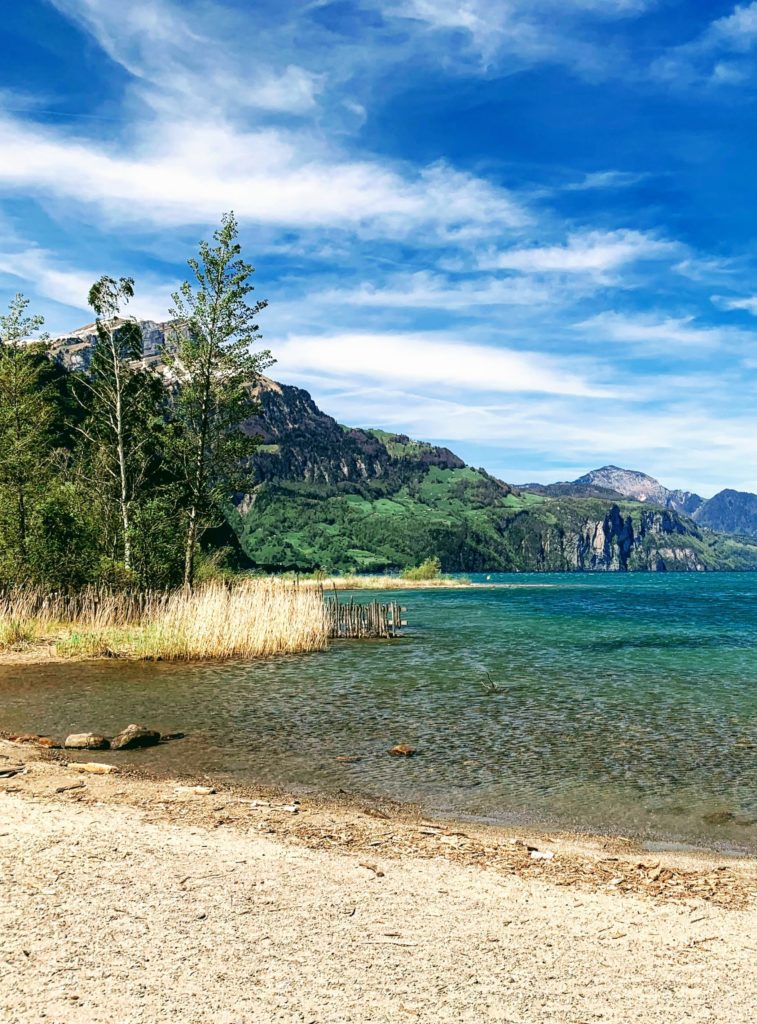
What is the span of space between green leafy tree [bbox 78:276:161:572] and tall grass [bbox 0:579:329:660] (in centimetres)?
307

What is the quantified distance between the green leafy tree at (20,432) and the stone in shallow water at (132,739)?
1875cm

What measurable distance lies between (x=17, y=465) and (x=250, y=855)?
25507 mm

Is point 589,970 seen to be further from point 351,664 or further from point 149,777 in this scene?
point 351,664

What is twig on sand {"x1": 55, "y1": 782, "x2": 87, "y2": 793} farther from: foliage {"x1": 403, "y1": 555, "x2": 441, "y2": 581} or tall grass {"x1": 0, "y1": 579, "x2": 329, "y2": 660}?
foliage {"x1": 403, "y1": 555, "x2": 441, "y2": 581}

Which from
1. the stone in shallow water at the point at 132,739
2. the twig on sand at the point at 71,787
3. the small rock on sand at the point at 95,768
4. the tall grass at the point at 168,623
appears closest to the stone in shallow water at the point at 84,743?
the stone in shallow water at the point at 132,739

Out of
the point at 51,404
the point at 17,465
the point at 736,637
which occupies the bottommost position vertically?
the point at 736,637

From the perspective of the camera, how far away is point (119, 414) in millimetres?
31828

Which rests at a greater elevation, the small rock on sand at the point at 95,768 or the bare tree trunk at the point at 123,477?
the bare tree trunk at the point at 123,477

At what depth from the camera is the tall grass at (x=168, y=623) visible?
2527cm

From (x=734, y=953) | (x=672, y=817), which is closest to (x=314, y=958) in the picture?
(x=734, y=953)

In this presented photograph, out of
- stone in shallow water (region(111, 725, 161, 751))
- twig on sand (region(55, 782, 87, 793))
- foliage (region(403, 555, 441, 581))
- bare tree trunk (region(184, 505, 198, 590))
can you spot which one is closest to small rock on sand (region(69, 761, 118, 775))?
twig on sand (region(55, 782, 87, 793))

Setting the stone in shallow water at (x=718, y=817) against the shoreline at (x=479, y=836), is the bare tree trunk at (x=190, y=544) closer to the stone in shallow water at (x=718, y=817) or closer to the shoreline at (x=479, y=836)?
the shoreline at (x=479, y=836)

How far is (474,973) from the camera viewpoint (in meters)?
5.02

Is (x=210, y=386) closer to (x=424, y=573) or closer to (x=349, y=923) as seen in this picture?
(x=349, y=923)
